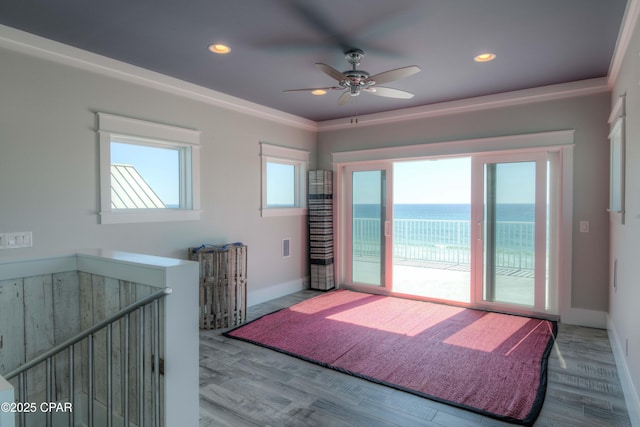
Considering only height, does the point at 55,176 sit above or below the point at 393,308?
above

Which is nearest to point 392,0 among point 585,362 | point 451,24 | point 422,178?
point 451,24

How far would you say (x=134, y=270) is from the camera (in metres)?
1.97

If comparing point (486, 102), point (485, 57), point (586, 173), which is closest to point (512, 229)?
point (586, 173)

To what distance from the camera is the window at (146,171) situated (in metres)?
3.46

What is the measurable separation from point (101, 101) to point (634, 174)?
4.26 m

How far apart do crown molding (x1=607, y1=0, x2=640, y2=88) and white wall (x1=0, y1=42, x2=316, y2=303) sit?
12.8 ft

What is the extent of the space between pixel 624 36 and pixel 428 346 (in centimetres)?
304

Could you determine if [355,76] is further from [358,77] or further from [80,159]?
[80,159]

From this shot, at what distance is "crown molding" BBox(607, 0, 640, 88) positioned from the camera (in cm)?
243

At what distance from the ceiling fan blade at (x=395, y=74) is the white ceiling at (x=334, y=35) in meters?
0.29

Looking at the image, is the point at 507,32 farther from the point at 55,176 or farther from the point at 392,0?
the point at 55,176

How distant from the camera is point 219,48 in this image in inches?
125

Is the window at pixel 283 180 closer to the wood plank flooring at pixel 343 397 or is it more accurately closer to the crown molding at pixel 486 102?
the crown molding at pixel 486 102

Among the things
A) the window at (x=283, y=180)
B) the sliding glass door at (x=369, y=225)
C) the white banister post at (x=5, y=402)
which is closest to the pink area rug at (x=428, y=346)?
the sliding glass door at (x=369, y=225)
